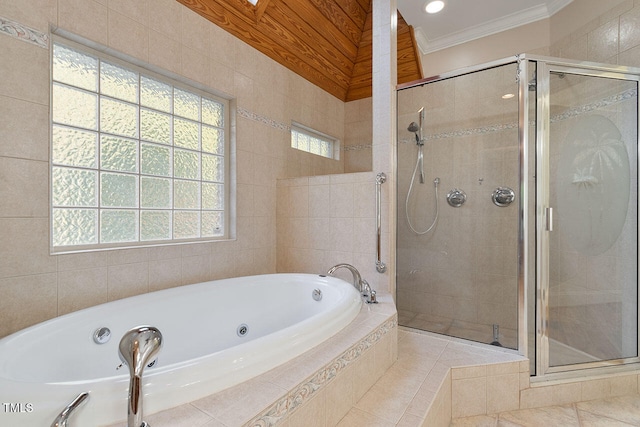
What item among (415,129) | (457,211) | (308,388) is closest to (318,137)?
(415,129)

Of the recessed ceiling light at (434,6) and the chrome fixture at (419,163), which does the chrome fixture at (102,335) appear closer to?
the chrome fixture at (419,163)

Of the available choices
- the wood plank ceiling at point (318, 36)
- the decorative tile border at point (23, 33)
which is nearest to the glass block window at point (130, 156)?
the decorative tile border at point (23, 33)

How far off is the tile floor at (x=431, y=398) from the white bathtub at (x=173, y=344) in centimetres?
33

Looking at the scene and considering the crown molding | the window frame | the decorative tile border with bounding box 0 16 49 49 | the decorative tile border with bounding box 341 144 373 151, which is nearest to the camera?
the decorative tile border with bounding box 0 16 49 49

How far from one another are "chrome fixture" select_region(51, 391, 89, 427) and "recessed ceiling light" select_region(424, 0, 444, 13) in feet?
10.5

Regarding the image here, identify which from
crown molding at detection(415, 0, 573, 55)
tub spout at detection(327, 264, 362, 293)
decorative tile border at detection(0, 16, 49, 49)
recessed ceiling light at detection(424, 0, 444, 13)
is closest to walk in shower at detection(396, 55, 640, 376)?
tub spout at detection(327, 264, 362, 293)

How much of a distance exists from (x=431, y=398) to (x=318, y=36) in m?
2.84

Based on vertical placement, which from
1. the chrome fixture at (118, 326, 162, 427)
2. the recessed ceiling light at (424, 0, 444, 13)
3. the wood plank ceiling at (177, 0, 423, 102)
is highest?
the recessed ceiling light at (424, 0, 444, 13)

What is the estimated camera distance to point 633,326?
1778 millimetres

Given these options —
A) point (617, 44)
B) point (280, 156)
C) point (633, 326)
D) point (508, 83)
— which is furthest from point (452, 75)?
point (633, 326)

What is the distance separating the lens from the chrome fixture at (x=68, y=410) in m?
0.61

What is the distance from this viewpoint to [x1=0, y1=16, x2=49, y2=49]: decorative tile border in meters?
1.23

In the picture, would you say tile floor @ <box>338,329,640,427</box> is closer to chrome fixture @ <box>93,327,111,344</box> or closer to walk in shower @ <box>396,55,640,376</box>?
walk in shower @ <box>396,55,640,376</box>

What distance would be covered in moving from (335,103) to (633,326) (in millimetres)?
3026
